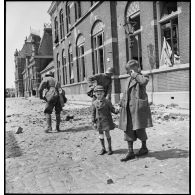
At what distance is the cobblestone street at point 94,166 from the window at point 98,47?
901 cm

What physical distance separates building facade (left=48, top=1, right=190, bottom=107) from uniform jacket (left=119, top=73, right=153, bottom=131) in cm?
263

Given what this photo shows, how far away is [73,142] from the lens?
16.9 feet

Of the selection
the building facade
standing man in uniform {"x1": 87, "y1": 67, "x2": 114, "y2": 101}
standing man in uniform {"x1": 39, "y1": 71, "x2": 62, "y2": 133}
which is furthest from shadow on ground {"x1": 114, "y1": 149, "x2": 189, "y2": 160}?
the building facade

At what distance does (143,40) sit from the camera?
9.93 meters

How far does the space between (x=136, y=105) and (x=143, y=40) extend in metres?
7.01

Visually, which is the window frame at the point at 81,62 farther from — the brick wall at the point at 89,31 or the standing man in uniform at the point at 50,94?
the standing man in uniform at the point at 50,94

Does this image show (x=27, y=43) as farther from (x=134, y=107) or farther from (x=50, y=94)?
(x=50, y=94)

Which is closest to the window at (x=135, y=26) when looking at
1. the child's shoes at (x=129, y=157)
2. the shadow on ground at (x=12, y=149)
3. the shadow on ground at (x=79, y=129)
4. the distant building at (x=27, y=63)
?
the distant building at (x=27, y=63)

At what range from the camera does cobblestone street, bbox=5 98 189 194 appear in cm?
267

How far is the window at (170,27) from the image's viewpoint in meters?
8.45

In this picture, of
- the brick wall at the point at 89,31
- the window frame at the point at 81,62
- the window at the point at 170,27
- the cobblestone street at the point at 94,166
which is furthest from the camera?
the window frame at the point at 81,62

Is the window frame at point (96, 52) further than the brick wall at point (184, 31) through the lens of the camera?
Yes
